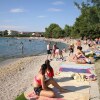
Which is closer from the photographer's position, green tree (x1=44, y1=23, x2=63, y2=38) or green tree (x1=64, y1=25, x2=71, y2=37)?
green tree (x1=64, y1=25, x2=71, y2=37)

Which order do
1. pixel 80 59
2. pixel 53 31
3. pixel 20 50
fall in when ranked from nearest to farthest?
pixel 80 59 < pixel 20 50 < pixel 53 31

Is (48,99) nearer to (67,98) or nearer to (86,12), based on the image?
(67,98)

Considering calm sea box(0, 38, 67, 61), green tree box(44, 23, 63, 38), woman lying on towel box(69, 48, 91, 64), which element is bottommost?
calm sea box(0, 38, 67, 61)

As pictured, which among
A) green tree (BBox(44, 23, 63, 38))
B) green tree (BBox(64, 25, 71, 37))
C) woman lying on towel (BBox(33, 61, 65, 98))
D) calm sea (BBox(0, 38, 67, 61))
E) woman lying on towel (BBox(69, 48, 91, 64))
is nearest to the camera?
woman lying on towel (BBox(33, 61, 65, 98))

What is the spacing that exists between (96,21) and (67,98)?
12.9 metres

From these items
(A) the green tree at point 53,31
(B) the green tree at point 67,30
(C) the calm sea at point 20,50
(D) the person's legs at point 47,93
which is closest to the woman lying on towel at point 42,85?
(D) the person's legs at point 47,93

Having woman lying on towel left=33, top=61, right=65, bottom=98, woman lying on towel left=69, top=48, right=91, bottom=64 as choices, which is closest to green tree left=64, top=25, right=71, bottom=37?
woman lying on towel left=69, top=48, right=91, bottom=64

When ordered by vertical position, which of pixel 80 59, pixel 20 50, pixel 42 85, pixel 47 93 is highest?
pixel 80 59

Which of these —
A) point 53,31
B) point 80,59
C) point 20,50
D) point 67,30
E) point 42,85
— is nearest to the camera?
point 42,85

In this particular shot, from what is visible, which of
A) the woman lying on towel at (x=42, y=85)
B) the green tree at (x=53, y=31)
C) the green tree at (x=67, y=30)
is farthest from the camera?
the green tree at (x=53, y=31)

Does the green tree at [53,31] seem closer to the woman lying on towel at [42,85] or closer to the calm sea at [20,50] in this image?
the calm sea at [20,50]

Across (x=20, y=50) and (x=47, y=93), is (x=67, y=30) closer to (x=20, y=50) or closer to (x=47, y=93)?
(x=20, y=50)

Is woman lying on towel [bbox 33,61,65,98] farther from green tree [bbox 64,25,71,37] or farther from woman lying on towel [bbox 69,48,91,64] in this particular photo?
green tree [bbox 64,25,71,37]

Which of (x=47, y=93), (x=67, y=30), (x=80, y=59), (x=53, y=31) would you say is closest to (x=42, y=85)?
(x=47, y=93)
